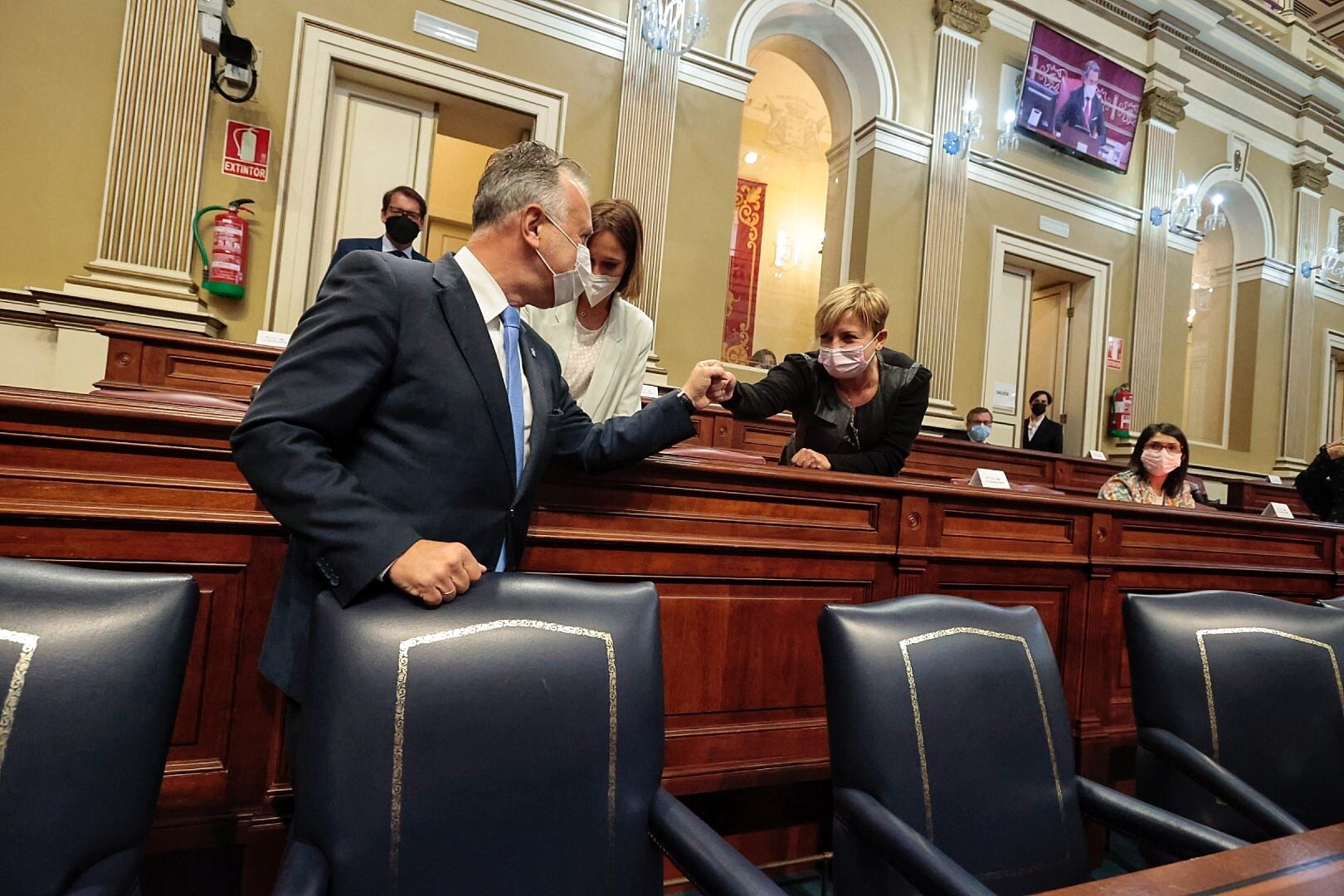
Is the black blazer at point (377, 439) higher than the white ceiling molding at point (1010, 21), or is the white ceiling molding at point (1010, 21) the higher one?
the white ceiling molding at point (1010, 21)

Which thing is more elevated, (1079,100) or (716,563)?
(1079,100)

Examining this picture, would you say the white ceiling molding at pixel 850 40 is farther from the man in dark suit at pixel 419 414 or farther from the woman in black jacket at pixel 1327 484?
the man in dark suit at pixel 419 414

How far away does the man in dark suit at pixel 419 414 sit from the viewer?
0.89 metres

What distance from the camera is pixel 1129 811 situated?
3.62ft

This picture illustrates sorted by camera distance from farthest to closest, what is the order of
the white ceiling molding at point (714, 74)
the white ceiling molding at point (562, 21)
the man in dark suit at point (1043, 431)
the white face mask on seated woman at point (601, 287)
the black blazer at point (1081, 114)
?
the black blazer at point (1081, 114) → the man in dark suit at point (1043, 431) → the white ceiling molding at point (714, 74) → the white ceiling molding at point (562, 21) → the white face mask on seated woman at point (601, 287)

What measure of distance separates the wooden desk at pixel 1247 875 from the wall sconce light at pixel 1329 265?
995cm

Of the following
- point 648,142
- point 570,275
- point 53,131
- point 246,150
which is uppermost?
point 648,142

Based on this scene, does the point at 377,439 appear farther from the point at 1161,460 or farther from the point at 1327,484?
the point at 1327,484

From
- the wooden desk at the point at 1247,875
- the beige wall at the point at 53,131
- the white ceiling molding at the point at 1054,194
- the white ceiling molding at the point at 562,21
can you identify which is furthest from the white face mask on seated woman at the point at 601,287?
the white ceiling molding at the point at 1054,194

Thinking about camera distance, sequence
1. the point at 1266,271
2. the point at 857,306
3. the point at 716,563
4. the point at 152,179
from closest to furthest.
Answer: the point at 716,563 → the point at 857,306 → the point at 152,179 → the point at 1266,271

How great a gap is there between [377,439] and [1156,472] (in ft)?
10.4

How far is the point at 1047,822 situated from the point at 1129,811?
118 millimetres

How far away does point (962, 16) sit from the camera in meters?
5.91

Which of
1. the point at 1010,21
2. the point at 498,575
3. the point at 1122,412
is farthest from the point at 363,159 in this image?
the point at 1122,412
